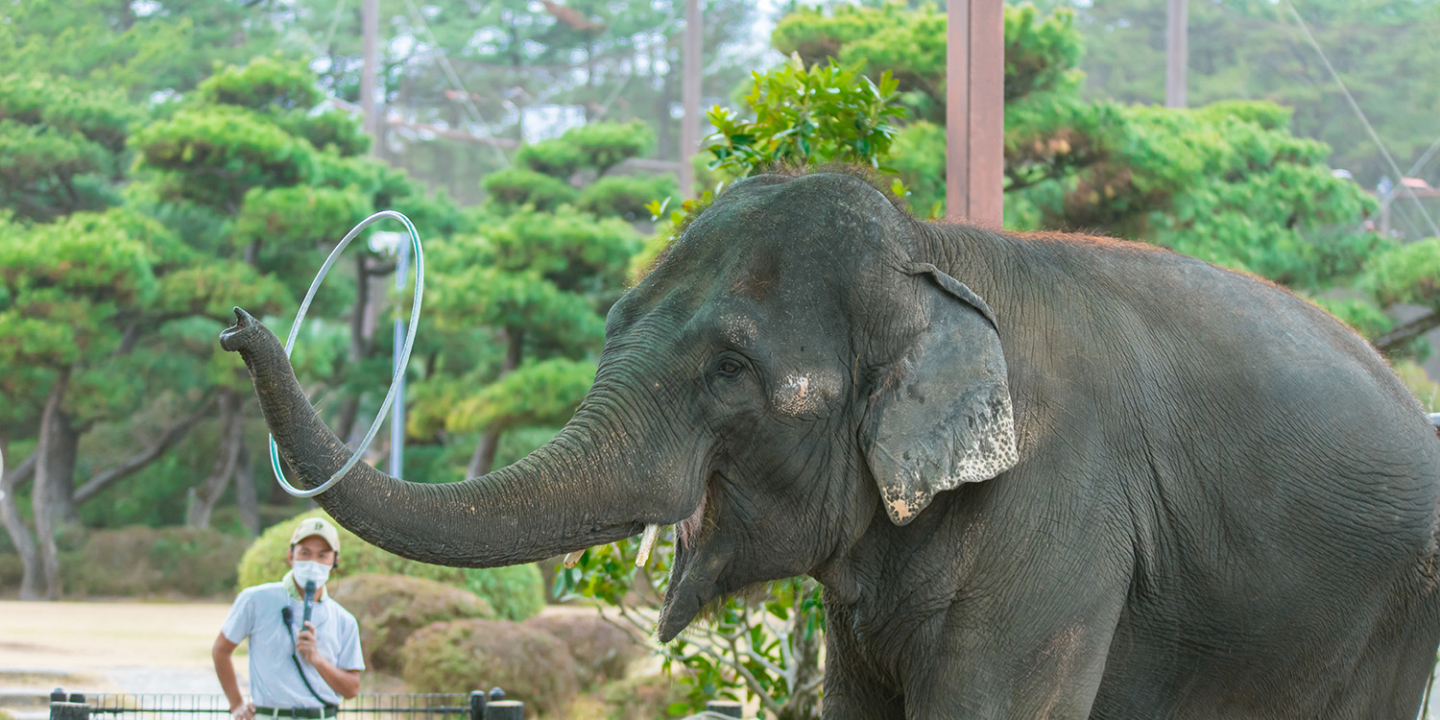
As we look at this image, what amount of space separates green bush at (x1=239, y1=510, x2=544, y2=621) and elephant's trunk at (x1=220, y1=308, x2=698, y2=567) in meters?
9.47

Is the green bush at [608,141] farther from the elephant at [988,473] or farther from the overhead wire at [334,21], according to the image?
the elephant at [988,473]

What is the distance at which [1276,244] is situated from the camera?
51.8ft

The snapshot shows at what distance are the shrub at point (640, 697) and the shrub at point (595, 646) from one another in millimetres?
1265

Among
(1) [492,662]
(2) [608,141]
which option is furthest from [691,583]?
(2) [608,141]

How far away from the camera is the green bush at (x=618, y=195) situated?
2142 centimetres

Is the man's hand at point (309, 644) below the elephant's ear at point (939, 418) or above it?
below

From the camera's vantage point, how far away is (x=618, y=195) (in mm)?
21609

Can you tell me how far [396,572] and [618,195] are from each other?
32.4 ft

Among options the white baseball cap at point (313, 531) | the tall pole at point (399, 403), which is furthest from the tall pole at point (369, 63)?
the white baseball cap at point (313, 531)

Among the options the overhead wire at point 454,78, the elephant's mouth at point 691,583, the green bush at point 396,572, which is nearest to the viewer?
the elephant's mouth at point 691,583

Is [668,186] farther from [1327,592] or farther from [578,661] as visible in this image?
[1327,592]

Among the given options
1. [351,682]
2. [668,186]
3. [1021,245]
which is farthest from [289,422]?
[668,186]

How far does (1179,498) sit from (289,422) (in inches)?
61.1

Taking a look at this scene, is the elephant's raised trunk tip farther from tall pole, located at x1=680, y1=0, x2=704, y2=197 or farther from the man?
tall pole, located at x1=680, y1=0, x2=704, y2=197
